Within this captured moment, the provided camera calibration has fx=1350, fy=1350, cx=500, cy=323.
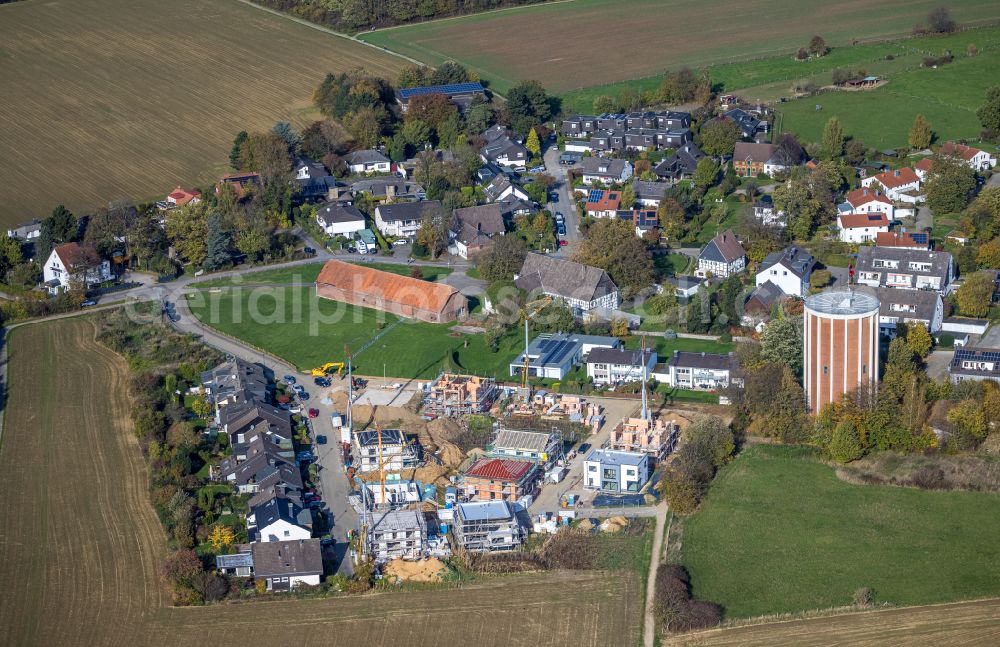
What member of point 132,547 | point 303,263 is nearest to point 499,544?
point 132,547

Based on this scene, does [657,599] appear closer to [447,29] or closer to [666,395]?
[666,395]

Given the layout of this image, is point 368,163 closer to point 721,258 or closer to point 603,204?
point 603,204

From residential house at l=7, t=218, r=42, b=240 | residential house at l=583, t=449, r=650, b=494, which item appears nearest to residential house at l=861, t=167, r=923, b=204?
residential house at l=583, t=449, r=650, b=494

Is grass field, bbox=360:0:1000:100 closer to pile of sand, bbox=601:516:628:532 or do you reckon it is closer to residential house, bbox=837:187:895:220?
residential house, bbox=837:187:895:220

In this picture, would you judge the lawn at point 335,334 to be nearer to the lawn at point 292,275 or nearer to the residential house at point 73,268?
the lawn at point 292,275

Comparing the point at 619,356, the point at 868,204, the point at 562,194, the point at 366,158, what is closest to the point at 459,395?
the point at 619,356

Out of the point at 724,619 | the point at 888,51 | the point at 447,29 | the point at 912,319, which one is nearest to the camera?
the point at 724,619
